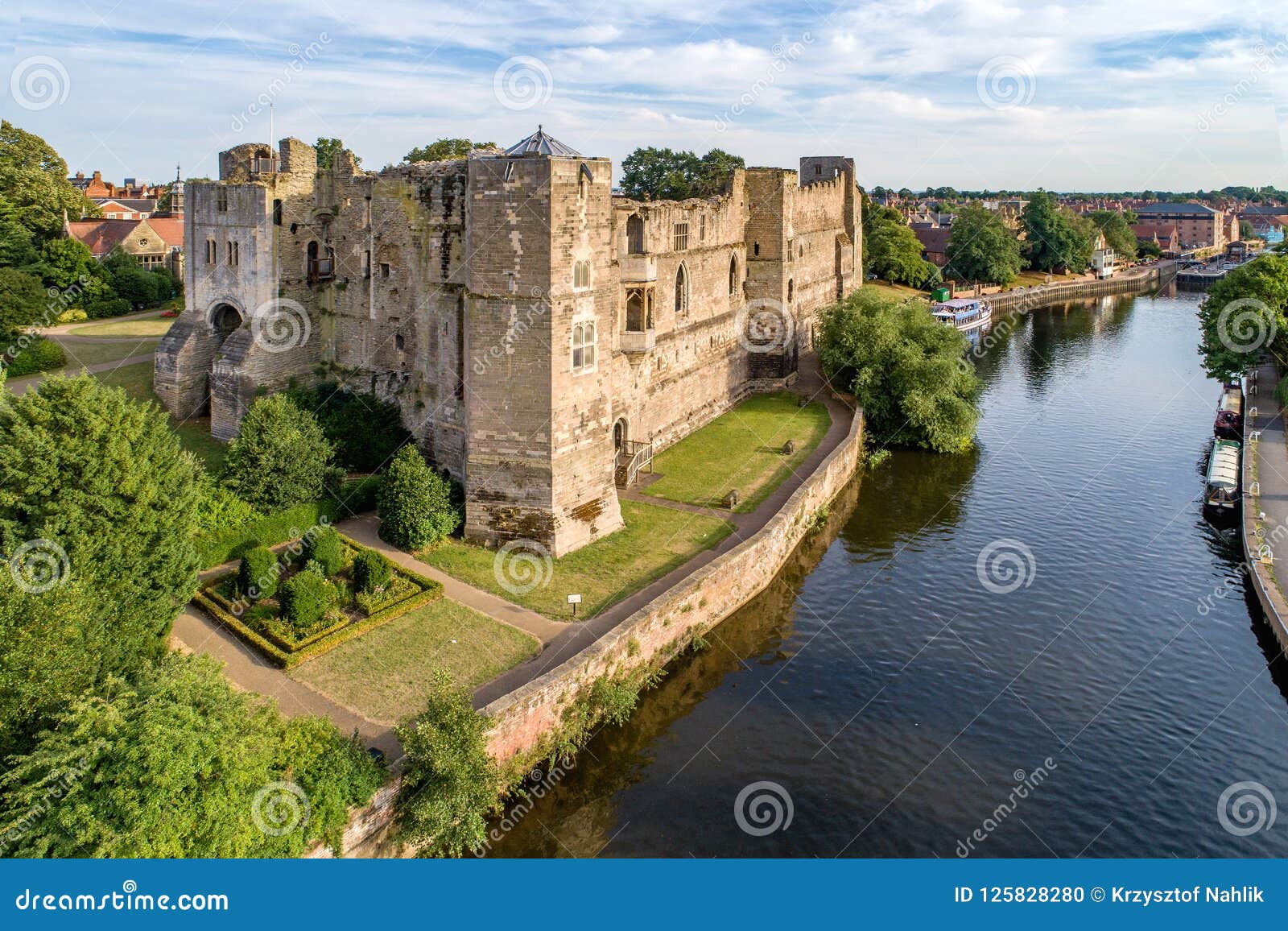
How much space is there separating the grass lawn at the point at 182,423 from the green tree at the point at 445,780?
15679 mm

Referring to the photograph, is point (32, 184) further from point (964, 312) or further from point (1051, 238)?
point (1051, 238)

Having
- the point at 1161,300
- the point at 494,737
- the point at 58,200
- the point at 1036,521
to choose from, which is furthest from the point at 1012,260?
the point at 494,737

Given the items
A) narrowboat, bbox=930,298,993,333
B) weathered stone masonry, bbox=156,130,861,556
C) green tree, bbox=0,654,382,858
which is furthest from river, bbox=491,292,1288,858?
narrowboat, bbox=930,298,993,333

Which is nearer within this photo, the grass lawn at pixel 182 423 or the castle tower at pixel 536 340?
the castle tower at pixel 536 340

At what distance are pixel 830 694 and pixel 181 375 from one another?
25419 millimetres

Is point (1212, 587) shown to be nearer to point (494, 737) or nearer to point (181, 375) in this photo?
point (494, 737)

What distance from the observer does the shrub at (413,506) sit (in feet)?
89.1

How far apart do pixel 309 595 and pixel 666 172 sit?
66777 millimetres

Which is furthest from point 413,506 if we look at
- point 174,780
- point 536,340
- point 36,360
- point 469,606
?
point 36,360

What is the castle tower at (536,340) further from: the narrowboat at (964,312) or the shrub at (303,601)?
the narrowboat at (964,312)

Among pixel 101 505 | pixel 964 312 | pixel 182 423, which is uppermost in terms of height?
pixel 964 312

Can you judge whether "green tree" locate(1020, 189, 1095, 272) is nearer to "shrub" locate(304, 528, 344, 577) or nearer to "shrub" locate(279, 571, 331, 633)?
→ "shrub" locate(304, 528, 344, 577)

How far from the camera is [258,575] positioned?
949 inches

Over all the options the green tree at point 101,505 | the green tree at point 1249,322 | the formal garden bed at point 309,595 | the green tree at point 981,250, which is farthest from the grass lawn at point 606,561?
the green tree at point 981,250
